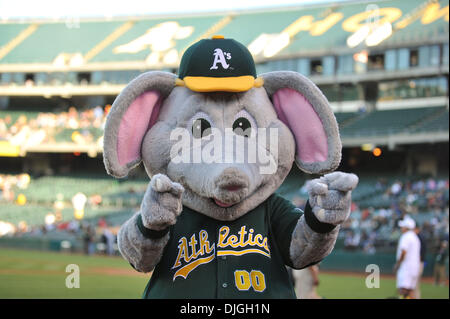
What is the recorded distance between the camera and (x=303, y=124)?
11.3ft

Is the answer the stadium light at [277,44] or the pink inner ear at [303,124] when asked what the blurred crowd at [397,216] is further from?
the pink inner ear at [303,124]

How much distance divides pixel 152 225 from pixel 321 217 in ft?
2.48

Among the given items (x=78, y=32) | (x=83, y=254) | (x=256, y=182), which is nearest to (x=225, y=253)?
(x=256, y=182)

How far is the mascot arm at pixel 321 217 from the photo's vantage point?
9.30 ft

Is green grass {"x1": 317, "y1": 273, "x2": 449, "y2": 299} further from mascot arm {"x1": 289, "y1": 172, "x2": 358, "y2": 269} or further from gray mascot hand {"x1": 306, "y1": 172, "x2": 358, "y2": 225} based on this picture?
gray mascot hand {"x1": 306, "y1": 172, "x2": 358, "y2": 225}

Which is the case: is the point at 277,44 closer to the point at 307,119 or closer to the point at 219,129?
the point at 307,119

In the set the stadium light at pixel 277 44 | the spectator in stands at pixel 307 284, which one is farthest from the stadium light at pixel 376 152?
the spectator in stands at pixel 307 284

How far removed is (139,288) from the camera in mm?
12359

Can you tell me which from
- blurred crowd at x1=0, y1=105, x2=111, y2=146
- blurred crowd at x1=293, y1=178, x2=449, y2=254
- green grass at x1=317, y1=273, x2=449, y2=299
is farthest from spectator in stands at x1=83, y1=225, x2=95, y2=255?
green grass at x1=317, y1=273, x2=449, y2=299

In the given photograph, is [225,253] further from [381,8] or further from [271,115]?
[381,8]

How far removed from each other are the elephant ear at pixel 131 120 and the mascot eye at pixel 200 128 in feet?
0.89

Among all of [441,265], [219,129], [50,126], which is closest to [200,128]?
[219,129]
